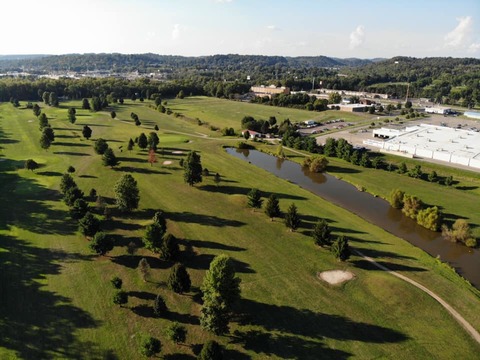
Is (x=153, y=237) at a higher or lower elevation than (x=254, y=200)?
lower

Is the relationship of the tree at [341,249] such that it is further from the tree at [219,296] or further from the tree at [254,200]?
the tree at [219,296]

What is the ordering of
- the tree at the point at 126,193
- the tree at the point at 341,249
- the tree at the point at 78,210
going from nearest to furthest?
the tree at the point at 341,249
the tree at the point at 78,210
the tree at the point at 126,193

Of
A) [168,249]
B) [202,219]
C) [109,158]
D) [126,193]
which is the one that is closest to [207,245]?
[168,249]

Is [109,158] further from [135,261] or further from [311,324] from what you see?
[311,324]

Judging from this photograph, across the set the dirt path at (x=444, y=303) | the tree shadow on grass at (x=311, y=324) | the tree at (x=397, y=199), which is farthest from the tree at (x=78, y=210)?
the tree at (x=397, y=199)

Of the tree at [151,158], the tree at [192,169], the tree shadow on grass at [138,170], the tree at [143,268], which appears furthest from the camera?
the tree at [151,158]

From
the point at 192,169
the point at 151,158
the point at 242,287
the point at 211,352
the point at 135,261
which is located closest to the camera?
the point at 211,352
